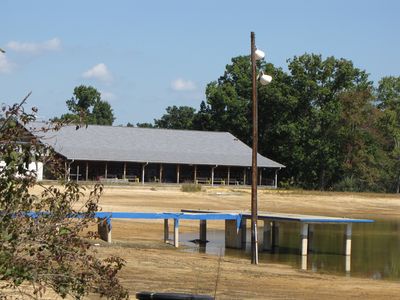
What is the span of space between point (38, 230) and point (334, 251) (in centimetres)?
2119

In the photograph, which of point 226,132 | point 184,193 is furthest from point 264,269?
point 226,132

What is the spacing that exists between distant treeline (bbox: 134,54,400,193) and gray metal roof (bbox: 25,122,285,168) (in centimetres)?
385

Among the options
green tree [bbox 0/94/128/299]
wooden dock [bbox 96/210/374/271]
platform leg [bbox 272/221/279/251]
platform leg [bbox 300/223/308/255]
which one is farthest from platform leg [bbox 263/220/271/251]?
green tree [bbox 0/94/128/299]

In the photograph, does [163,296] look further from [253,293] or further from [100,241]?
[100,241]

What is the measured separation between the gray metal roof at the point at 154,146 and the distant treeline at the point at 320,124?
3852mm

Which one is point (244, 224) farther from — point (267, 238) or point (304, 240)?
point (304, 240)

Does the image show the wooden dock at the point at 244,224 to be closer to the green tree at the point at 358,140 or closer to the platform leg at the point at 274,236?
the platform leg at the point at 274,236

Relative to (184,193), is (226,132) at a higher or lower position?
higher

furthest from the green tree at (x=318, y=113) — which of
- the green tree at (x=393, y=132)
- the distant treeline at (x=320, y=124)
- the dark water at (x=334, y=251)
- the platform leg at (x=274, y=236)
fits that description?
the platform leg at (x=274, y=236)

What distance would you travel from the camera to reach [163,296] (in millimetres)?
7320

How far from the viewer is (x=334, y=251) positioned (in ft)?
89.0

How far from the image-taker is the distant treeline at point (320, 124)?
234 ft

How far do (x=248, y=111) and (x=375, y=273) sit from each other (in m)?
55.5

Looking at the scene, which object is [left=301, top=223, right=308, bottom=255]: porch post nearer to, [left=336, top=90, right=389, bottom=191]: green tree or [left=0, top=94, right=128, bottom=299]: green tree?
[left=0, top=94, right=128, bottom=299]: green tree
